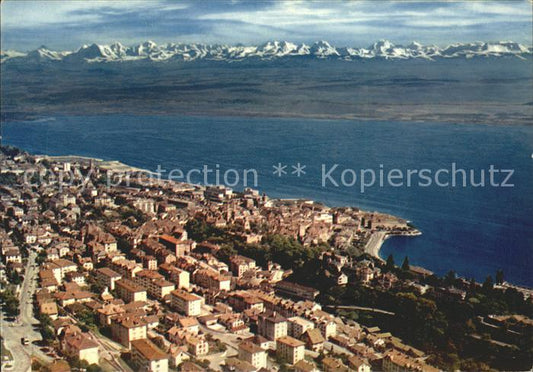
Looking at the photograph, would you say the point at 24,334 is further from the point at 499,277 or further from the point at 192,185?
the point at 192,185

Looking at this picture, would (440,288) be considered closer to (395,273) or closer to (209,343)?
(395,273)

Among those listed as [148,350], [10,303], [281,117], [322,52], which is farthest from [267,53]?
[148,350]

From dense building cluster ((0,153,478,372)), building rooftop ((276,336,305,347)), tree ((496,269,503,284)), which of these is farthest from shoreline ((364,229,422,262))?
building rooftop ((276,336,305,347))

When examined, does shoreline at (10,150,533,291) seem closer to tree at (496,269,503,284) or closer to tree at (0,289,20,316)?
tree at (496,269,503,284)

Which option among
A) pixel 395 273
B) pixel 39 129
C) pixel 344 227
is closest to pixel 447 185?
pixel 344 227

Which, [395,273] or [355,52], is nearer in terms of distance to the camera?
[395,273]
